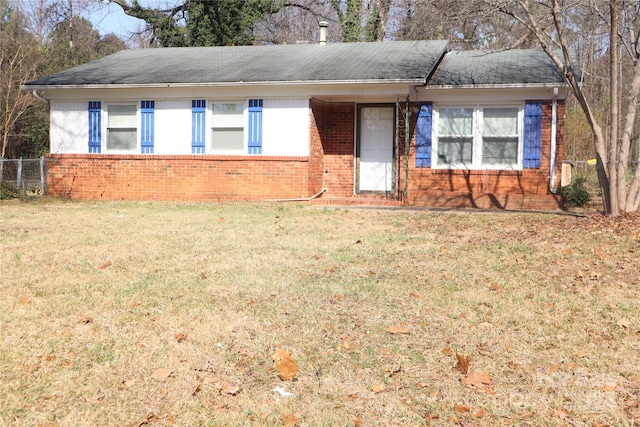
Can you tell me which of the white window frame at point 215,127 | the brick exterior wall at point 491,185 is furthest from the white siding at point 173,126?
the brick exterior wall at point 491,185

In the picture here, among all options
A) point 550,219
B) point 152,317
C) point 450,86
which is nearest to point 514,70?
point 450,86

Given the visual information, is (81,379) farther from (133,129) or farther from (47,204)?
(133,129)

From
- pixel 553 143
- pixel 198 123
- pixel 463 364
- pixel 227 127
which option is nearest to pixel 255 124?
pixel 227 127

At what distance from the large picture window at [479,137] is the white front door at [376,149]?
4.30 ft

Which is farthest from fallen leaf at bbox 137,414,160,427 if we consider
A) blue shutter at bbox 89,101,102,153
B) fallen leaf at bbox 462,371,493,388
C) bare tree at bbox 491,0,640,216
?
blue shutter at bbox 89,101,102,153

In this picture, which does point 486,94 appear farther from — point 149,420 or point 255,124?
point 149,420

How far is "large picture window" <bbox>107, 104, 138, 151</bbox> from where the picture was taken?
55.5ft

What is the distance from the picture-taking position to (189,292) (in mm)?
5824

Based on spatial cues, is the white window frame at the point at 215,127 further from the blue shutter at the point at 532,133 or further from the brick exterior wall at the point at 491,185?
the blue shutter at the point at 532,133

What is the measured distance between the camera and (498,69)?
15961 millimetres

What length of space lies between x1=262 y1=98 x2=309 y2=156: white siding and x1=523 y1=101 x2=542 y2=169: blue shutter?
5.17 m

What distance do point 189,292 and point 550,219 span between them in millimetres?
8036

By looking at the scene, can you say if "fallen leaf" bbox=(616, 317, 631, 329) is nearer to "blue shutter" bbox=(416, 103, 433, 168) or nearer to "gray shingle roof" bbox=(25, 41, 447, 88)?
"gray shingle roof" bbox=(25, 41, 447, 88)

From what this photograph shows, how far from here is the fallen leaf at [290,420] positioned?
3316mm
